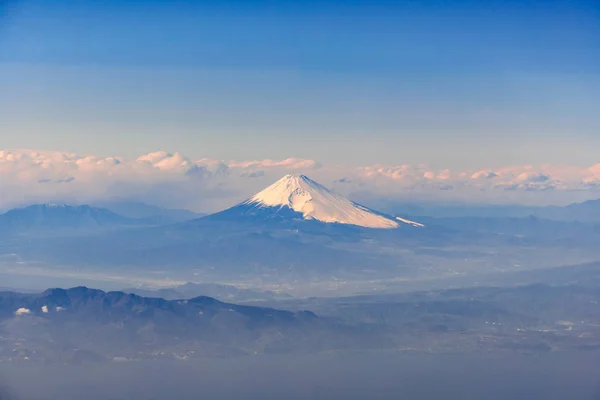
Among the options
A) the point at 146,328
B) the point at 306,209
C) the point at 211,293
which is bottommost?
the point at 146,328

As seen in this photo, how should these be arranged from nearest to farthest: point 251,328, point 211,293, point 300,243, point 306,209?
point 251,328
point 211,293
point 300,243
point 306,209

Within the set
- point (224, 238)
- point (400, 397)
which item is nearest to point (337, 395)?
point (400, 397)

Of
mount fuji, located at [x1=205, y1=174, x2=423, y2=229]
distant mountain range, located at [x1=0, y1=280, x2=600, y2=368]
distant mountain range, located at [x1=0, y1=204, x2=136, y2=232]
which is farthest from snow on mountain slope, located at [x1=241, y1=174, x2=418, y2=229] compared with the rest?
distant mountain range, located at [x1=0, y1=280, x2=600, y2=368]

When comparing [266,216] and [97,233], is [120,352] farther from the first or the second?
[97,233]

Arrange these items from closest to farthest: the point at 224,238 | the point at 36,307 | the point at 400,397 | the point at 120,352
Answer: the point at 400,397 → the point at 120,352 → the point at 36,307 → the point at 224,238

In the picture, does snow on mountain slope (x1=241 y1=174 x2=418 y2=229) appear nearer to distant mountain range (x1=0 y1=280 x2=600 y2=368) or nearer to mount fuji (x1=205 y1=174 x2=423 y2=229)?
mount fuji (x1=205 y1=174 x2=423 y2=229)

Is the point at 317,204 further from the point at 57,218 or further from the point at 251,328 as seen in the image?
the point at 251,328

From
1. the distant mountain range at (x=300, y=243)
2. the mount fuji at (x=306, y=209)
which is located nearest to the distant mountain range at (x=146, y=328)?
the distant mountain range at (x=300, y=243)

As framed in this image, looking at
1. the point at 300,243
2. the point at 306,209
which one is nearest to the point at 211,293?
the point at 300,243
